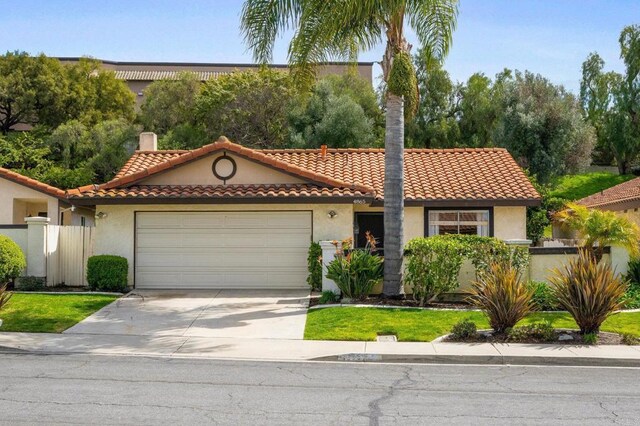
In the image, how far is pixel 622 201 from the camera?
27766 millimetres

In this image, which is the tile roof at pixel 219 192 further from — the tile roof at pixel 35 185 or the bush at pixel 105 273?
the tile roof at pixel 35 185

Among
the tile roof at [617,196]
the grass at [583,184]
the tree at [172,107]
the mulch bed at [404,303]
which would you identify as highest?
the tree at [172,107]

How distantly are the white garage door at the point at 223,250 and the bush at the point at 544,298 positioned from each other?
6506 mm

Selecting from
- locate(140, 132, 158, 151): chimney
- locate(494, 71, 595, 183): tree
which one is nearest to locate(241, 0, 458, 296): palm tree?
locate(140, 132, 158, 151): chimney

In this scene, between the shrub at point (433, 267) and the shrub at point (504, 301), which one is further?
the shrub at point (433, 267)

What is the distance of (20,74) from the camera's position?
1688 inches

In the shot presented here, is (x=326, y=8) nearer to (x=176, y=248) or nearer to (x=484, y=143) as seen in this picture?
(x=176, y=248)

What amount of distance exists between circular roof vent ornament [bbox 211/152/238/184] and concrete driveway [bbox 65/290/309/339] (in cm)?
340

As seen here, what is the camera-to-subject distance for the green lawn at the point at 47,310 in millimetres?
14523

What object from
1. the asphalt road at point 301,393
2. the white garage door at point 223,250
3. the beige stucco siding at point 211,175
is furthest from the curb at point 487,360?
the beige stucco siding at point 211,175

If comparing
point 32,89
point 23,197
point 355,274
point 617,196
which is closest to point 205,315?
point 355,274

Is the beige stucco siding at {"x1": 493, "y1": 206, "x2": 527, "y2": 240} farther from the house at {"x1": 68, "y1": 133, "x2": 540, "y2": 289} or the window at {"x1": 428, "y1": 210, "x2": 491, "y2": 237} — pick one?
the window at {"x1": 428, "y1": 210, "x2": 491, "y2": 237}

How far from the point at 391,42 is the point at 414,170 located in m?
6.99

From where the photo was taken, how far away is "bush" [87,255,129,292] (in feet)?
63.5
